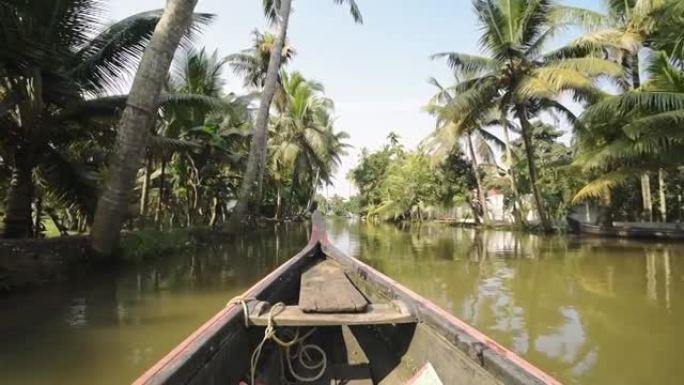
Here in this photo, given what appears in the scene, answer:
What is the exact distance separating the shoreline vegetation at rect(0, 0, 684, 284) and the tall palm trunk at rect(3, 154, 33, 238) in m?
0.02

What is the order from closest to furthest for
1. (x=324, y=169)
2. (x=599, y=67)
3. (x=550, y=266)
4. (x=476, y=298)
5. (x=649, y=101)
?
(x=476, y=298)
(x=550, y=266)
(x=649, y=101)
(x=599, y=67)
(x=324, y=169)

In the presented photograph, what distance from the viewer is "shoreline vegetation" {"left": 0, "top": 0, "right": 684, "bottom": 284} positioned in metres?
8.91

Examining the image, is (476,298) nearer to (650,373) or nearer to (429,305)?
(650,373)

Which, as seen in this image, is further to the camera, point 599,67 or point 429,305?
point 599,67

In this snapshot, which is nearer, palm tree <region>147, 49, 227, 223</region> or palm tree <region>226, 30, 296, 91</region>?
palm tree <region>147, 49, 227, 223</region>

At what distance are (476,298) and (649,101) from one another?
1073 cm

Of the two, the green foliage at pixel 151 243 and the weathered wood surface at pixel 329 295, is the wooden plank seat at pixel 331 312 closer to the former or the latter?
the weathered wood surface at pixel 329 295

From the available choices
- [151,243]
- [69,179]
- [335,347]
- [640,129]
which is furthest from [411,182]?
[335,347]

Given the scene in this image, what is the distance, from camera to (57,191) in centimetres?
967

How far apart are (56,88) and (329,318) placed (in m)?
8.12

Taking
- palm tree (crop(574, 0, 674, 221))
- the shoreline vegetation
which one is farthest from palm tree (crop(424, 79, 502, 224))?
palm tree (crop(574, 0, 674, 221))

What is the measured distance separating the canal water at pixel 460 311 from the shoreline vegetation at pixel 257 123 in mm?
1916

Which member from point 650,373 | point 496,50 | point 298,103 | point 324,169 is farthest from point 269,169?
point 650,373

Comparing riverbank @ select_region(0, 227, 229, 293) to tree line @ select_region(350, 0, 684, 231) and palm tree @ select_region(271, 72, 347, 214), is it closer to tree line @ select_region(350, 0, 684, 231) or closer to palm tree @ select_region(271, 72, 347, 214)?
tree line @ select_region(350, 0, 684, 231)
